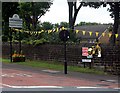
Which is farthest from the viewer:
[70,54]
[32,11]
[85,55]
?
[32,11]

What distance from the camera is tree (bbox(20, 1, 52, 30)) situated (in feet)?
152

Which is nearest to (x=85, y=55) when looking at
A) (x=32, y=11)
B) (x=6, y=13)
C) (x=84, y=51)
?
(x=84, y=51)

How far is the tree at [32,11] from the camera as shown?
46312 millimetres

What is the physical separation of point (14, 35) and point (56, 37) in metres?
9.30

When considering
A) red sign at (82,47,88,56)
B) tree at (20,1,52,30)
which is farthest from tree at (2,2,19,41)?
red sign at (82,47,88,56)

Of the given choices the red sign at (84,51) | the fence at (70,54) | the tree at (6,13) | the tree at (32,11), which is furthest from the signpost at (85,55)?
the tree at (32,11)

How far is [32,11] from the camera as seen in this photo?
1826 inches

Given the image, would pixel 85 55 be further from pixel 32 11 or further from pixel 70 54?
pixel 32 11

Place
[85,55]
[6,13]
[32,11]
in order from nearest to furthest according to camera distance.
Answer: [85,55]
[6,13]
[32,11]

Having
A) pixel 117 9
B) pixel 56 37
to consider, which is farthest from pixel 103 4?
pixel 56 37

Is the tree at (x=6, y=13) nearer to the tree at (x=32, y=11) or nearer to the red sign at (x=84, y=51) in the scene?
the tree at (x=32, y=11)

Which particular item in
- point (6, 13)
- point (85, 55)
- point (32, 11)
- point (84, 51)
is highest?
point (32, 11)

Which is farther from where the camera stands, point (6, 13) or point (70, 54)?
point (6, 13)

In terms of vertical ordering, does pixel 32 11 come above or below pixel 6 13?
above
